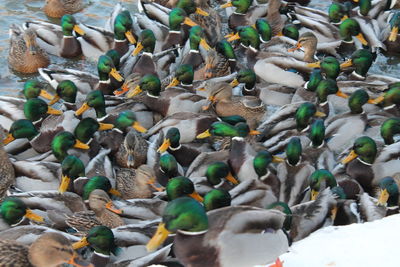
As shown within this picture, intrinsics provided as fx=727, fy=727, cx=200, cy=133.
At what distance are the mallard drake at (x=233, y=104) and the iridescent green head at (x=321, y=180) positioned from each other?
1.85 metres

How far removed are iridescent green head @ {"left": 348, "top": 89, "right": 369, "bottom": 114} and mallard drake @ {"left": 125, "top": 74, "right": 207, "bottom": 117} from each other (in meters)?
1.68

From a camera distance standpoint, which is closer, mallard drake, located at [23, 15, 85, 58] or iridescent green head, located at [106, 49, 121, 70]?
iridescent green head, located at [106, 49, 121, 70]

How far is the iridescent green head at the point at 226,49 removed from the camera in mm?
9383

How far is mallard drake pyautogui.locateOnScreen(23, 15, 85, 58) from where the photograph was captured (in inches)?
392

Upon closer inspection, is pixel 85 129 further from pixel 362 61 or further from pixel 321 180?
pixel 362 61

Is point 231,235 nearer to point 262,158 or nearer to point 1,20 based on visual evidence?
point 262,158

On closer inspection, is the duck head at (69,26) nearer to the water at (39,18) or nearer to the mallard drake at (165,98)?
the water at (39,18)

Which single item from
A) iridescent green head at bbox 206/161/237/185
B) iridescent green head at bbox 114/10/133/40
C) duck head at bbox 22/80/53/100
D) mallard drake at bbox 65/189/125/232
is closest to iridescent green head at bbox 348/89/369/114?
iridescent green head at bbox 206/161/237/185

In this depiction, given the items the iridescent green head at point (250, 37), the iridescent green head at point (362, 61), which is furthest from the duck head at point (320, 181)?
the iridescent green head at point (250, 37)

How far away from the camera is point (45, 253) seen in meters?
5.45

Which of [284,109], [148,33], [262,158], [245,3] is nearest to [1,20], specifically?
[148,33]

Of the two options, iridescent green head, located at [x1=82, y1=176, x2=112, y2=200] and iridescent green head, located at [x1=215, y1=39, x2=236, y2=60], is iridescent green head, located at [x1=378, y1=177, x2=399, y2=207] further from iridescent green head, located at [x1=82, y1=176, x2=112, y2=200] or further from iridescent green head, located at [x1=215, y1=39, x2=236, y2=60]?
iridescent green head, located at [x1=215, y1=39, x2=236, y2=60]

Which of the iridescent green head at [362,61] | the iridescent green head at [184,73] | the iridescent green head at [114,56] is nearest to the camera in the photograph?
the iridescent green head at [184,73]

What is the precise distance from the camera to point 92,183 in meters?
6.91
